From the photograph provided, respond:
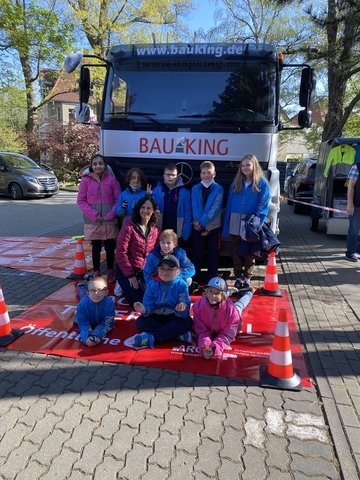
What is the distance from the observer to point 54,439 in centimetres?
247

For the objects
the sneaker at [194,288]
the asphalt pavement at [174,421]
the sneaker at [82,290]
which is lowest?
the asphalt pavement at [174,421]

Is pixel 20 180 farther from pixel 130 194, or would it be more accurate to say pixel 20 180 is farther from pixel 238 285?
pixel 238 285

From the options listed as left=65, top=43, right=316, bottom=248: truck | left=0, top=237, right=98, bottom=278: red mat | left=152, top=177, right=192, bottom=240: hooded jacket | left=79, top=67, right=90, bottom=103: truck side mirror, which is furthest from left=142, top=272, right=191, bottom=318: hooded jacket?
left=79, top=67, right=90, bottom=103: truck side mirror

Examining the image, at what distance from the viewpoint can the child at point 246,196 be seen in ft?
15.4

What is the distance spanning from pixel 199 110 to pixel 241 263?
7.23ft

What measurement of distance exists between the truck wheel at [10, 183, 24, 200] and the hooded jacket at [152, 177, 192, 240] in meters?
12.0

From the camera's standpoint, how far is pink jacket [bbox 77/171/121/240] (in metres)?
5.14

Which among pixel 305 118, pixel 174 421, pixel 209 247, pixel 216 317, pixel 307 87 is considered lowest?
pixel 174 421

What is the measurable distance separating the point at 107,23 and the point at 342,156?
19624mm

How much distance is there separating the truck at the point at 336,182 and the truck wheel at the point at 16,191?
37.9 ft

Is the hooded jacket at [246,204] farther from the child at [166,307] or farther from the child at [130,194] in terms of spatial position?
the child at [166,307]

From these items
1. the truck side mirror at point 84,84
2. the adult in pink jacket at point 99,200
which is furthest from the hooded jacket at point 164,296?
the truck side mirror at point 84,84

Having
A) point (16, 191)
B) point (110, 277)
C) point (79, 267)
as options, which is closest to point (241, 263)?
point (110, 277)

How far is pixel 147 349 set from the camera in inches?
143
